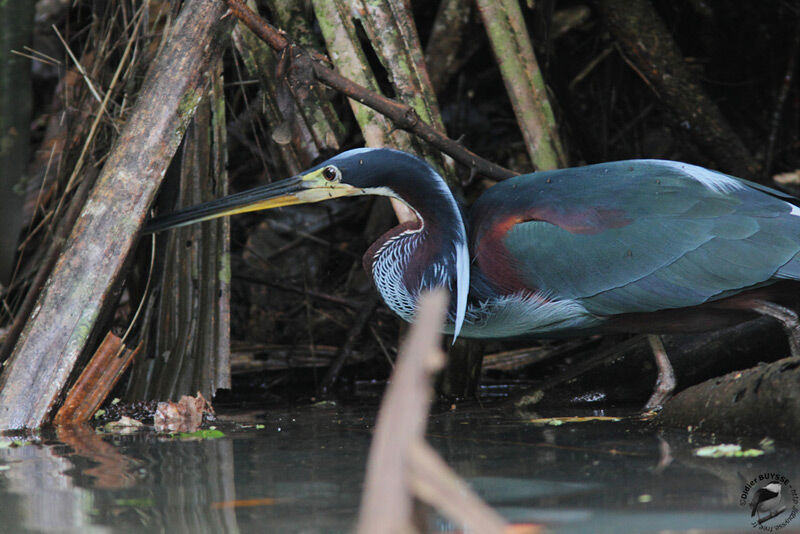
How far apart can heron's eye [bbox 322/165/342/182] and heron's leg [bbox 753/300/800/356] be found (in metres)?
1.74

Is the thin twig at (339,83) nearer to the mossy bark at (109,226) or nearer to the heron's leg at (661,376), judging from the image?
the mossy bark at (109,226)

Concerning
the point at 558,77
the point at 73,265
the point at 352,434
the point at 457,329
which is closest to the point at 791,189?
the point at 558,77

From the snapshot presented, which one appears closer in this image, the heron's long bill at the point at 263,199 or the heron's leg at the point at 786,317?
the heron's leg at the point at 786,317

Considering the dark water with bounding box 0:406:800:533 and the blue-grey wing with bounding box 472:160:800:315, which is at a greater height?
the blue-grey wing with bounding box 472:160:800:315

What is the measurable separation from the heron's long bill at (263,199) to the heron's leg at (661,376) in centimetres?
151

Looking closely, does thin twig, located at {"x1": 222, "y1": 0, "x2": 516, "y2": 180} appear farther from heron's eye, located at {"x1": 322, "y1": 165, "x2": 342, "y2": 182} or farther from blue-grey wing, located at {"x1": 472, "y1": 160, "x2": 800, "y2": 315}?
blue-grey wing, located at {"x1": 472, "y1": 160, "x2": 800, "y2": 315}

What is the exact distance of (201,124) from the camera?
4.11m

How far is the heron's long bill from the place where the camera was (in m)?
3.63

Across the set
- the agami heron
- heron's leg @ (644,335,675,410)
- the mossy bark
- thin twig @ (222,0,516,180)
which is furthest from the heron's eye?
heron's leg @ (644,335,675,410)

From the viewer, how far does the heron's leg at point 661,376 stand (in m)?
3.86

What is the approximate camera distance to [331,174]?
3.68 meters

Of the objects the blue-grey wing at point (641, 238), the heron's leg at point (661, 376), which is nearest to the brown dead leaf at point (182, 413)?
the blue-grey wing at point (641, 238)

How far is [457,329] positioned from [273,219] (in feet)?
10.8

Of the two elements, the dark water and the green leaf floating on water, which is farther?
the green leaf floating on water
